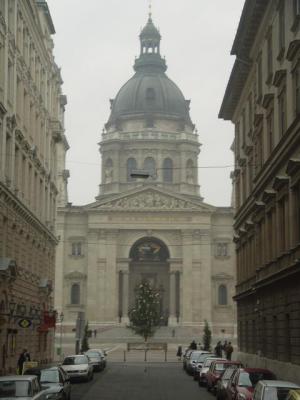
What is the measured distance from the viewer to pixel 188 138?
12569cm

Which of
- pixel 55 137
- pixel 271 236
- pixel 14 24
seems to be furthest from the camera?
pixel 55 137

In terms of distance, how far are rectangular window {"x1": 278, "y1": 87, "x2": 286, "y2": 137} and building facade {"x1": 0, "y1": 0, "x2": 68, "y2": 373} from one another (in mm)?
11202

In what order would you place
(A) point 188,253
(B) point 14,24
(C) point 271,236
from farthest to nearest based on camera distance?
(A) point 188,253, (B) point 14,24, (C) point 271,236

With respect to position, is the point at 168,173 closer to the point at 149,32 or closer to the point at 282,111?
the point at 149,32

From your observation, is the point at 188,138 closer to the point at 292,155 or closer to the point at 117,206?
the point at 117,206

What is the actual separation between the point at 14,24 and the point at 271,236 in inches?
579

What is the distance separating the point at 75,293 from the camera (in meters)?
112

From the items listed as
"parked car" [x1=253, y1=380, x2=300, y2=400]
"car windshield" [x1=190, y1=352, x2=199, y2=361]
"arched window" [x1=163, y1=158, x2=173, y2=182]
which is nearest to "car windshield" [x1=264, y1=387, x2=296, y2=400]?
"parked car" [x1=253, y1=380, x2=300, y2=400]

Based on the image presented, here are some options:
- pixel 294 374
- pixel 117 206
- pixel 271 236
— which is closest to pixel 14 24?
pixel 271 236

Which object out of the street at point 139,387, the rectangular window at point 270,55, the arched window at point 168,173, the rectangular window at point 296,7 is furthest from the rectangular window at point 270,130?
the arched window at point 168,173

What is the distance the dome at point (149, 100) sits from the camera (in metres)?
127

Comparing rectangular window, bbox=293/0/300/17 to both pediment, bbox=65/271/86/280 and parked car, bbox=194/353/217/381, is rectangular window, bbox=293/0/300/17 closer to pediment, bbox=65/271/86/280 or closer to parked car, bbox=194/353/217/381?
parked car, bbox=194/353/217/381

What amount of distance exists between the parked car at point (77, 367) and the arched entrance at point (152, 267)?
71967 millimetres

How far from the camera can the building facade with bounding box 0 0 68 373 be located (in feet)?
121
